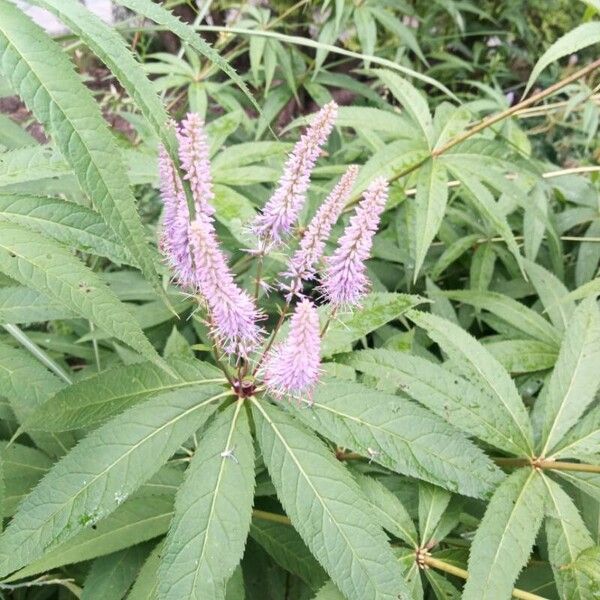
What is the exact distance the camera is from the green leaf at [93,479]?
1078 millimetres

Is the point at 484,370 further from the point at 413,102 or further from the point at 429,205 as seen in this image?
the point at 413,102

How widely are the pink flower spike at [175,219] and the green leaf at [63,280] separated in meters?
0.14

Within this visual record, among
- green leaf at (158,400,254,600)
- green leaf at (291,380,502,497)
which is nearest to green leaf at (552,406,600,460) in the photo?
green leaf at (291,380,502,497)

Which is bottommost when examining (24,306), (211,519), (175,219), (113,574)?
(113,574)

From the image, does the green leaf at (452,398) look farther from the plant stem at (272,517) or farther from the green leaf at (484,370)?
the plant stem at (272,517)

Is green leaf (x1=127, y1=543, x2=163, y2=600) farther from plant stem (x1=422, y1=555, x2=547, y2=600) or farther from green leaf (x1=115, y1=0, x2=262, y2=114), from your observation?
green leaf (x1=115, y1=0, x2=262, y2=114)

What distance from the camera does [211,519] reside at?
3.54ft

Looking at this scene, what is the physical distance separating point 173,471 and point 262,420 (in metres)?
0.37

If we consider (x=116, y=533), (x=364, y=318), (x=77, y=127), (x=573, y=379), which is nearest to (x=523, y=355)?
(x=573, y=379)

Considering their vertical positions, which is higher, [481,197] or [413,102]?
[413,102]

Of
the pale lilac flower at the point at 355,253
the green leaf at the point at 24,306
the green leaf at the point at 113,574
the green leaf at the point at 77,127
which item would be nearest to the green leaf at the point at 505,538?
the pale lilac flower at the point at 355,253

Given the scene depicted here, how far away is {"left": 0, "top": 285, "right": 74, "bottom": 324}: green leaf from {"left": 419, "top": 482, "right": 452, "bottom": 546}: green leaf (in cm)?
85

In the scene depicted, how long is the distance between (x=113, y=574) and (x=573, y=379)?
1.08 metres

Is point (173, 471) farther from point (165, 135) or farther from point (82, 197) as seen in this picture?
point (82, 197)
